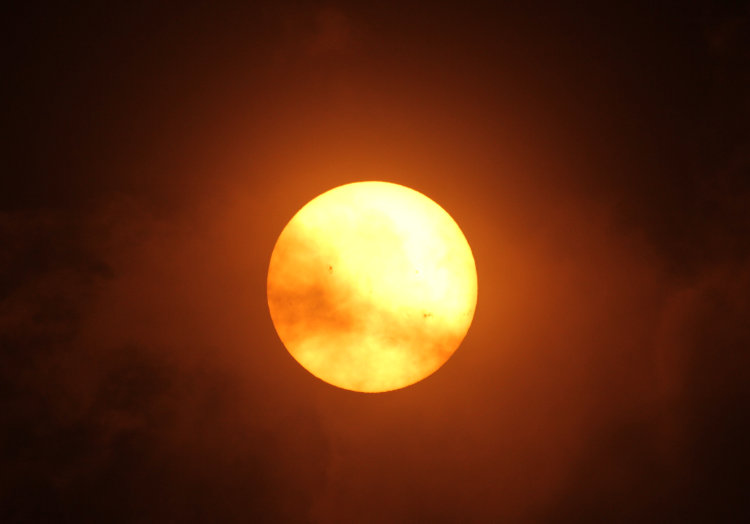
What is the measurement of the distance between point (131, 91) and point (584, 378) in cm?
180

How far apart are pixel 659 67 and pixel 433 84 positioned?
759 mm

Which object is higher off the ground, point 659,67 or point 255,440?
point 659,67

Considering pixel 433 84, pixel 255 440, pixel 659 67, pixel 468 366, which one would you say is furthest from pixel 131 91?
pixel 659 67

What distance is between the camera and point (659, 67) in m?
1.96

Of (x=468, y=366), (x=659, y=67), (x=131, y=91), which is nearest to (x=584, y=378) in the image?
(x=468, y=366)

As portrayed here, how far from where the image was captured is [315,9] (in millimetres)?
1933

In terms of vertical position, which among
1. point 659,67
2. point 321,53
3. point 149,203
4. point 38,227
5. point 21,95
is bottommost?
point 38,227

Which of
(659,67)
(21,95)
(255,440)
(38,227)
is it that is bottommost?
(255,440)

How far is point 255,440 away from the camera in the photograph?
Answer: 2023 mm

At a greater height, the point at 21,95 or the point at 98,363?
the point at 21,95

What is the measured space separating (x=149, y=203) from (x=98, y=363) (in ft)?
1.85

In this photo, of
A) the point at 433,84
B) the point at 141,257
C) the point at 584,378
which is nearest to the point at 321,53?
the point at 433,84

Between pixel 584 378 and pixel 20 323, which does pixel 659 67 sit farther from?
pixel 20 323

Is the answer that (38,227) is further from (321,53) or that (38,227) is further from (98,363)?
(321,53)
